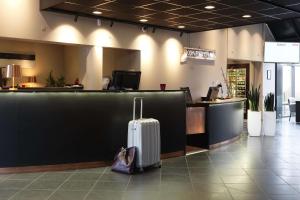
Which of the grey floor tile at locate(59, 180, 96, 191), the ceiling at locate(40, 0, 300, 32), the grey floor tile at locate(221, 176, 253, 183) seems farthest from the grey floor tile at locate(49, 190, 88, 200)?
the ceiling at locate(40, 0, 300, 32)

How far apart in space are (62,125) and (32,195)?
1432 mm

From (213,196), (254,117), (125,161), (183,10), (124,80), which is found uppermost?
(183,10)

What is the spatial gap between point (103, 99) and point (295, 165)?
11.0ft

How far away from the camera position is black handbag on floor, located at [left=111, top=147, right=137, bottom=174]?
5235 mm

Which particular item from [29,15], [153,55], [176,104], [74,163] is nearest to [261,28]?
[153,55]

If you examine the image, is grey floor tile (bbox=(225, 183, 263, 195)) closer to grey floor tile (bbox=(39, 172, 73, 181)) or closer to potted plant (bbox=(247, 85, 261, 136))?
grey floor tile (bbox=(39, 172, 73, 181))

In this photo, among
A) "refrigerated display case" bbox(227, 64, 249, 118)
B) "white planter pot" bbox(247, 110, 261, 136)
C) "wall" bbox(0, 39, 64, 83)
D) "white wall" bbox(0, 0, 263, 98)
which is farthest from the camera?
"refrigerated display case" bbox(227, 64, 249, 118)

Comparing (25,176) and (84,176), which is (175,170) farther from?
(25,176)

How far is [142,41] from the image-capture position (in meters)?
8.81

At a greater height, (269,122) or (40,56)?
(40,56)

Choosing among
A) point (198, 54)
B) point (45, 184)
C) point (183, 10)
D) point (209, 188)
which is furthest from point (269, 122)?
point (45, 184)

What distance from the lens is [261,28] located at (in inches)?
508

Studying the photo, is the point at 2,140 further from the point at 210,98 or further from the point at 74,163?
the point at 210,98

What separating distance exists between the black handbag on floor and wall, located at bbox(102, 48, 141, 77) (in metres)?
3.79
